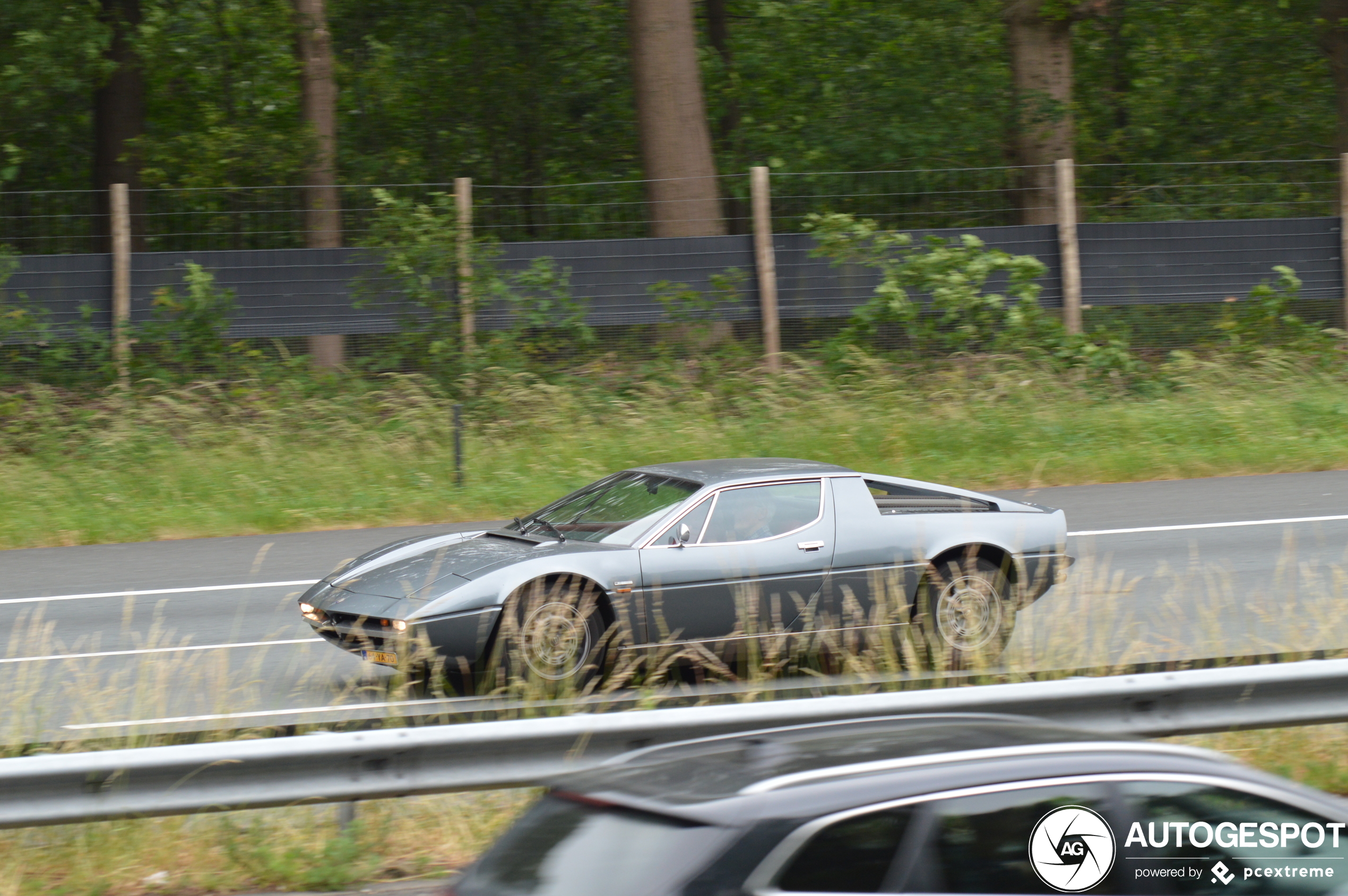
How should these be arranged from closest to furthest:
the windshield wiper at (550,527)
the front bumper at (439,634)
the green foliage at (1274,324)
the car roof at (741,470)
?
1. the front bumper at (439,634)
2. the windshield wiper at (550,527)
3. the car roof at (741,470)
4. the green foliage at (1274,324)

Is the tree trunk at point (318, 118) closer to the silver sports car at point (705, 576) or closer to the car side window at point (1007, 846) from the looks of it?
the silver sports car at point (705, 576)

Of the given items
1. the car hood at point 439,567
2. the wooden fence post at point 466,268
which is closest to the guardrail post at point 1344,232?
the wooden fence post at point 466,268

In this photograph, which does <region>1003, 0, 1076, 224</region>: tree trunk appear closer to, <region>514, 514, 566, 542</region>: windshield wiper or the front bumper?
<region>514, 514, 566, 542</region>: windshield wiper

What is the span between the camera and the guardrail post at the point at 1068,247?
58.1 feet

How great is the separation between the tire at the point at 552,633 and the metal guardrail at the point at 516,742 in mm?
2224

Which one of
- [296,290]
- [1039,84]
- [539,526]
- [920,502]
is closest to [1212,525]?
[920,502]

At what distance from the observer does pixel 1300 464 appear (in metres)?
14.6

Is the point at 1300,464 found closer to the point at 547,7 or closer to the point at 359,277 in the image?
the point at 359,277

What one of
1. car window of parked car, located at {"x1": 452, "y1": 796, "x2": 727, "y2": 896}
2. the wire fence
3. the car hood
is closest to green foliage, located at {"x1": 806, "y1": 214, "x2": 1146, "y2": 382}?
the wire fence

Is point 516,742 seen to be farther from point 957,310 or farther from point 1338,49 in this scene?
point 1338,49

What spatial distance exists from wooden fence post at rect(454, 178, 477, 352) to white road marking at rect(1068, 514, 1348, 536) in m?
8.07

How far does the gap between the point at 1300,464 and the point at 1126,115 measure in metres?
12.9

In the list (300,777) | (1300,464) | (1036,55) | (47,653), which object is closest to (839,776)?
(300,777)

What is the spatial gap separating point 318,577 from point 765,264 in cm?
854
